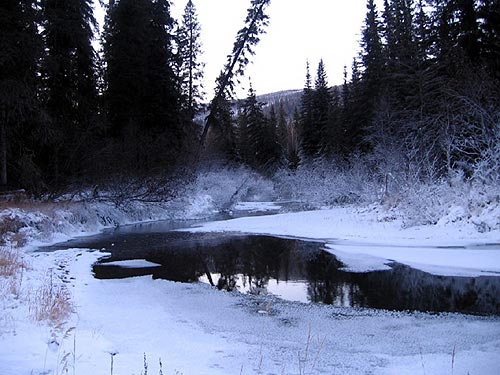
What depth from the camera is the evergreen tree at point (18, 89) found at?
15.4m

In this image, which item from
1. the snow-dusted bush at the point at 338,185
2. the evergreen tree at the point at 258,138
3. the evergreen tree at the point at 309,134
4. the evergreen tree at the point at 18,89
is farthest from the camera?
the evergreen tree at the point at 258,138

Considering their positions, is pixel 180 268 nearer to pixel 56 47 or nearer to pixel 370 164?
pixel 56 47

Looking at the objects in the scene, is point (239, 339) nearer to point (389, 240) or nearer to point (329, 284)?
point (329, 284)

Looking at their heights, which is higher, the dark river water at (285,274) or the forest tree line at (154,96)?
the forest tree line at (154,96)

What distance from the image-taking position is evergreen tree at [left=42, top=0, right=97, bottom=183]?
1900 centimetres

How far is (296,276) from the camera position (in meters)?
10.2

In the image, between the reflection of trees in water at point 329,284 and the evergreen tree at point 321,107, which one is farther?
the evergreen tree at point 321,107

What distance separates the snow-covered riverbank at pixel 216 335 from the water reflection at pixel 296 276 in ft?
2.22

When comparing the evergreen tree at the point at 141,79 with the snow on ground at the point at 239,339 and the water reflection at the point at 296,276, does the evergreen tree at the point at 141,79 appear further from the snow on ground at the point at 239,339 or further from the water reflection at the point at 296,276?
the snow on ground at the point at 239,339

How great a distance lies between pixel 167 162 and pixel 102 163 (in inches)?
Result: 179

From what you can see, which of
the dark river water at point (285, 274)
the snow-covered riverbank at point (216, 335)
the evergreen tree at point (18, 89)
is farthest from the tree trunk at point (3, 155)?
the snow-covered riverbank at point (216, 335)

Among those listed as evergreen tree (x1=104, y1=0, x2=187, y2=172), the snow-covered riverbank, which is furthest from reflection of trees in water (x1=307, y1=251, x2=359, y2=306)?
evergreen tree (x1=104, y1=0, x2=187, y2=172)

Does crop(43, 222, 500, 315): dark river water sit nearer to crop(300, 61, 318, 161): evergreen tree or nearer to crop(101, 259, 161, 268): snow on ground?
crop(101, 259, 161, 268): snow on ground

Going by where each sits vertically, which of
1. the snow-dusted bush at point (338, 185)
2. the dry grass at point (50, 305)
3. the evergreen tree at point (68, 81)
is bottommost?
the dry grass at point (50, 305)
